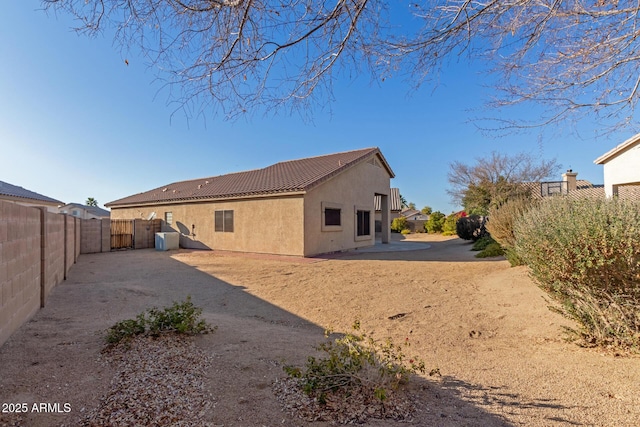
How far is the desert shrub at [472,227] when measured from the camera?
1977 centimetres

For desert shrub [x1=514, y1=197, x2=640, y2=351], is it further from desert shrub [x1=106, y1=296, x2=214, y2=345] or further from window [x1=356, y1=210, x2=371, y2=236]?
window [x1=356, y1=210, x2=371, y2=236]

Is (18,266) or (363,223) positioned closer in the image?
(18,266)

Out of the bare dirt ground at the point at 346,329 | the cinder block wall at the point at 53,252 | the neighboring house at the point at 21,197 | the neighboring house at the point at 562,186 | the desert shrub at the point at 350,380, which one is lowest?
the bare dirt ground at the point at 346,329

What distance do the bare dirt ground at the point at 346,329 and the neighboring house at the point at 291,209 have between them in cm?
517

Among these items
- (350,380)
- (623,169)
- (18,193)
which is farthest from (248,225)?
(623,169)

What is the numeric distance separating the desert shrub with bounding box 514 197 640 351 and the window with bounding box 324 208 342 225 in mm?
11674

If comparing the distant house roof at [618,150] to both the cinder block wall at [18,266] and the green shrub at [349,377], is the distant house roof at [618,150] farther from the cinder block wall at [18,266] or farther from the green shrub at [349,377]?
the cinder block wall at [18,266]

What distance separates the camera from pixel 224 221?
57.2 ft

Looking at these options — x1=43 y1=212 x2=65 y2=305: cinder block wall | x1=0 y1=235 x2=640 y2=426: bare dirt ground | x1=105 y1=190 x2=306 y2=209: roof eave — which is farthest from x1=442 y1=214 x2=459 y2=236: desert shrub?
x1=43 y1=212 x2=65 y2=305: cinder block wall

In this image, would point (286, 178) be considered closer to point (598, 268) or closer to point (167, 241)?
point (167, 241)

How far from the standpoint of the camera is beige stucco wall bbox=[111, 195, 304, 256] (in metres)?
14.6

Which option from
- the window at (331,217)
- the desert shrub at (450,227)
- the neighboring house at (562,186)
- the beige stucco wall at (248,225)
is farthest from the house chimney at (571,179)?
the beige stucco wall at (248,225)

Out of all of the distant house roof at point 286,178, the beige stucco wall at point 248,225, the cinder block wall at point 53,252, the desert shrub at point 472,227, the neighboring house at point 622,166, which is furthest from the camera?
the desert shrub at point 472,227

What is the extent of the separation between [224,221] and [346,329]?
13469 millimetres
